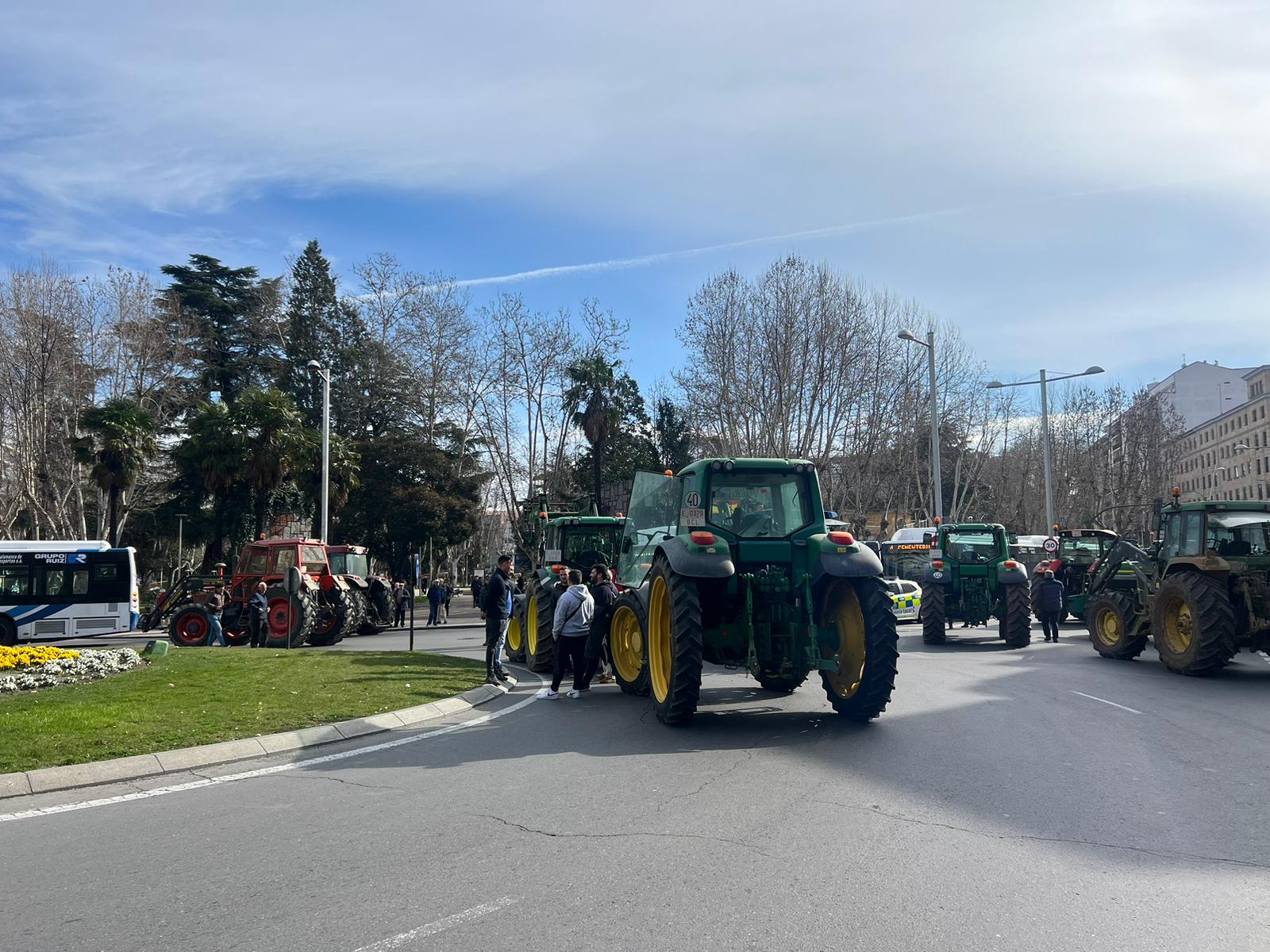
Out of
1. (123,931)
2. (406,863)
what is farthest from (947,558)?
(123,931)

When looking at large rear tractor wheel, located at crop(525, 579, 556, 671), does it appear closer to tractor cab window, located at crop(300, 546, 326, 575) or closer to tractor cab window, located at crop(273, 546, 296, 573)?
→ tractor cab window, located at crop(300, 546, 326, 575)

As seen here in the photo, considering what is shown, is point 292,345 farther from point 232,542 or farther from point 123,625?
point 123,625

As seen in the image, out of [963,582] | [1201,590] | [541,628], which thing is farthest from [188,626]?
[1201,590]

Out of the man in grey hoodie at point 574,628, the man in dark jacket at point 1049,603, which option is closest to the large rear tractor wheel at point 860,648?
the man in grey hoodie at point 574,628

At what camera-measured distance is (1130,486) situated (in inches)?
1859

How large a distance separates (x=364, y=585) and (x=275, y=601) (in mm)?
4112

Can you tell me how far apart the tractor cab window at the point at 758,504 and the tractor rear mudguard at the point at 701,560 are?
2.27 feet

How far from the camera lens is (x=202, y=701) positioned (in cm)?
1017

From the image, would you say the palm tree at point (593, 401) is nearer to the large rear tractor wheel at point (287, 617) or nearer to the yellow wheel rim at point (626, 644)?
the large rear tractor wheel at point (287, 617)

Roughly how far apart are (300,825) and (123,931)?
1.72 metres

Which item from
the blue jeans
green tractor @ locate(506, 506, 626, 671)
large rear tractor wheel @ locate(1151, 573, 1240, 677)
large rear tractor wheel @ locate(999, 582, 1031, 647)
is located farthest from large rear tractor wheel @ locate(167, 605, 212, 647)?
large rear tractor wheel @ locate(1151, 573, 1240, 677)

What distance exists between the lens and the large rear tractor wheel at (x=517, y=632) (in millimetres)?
16016

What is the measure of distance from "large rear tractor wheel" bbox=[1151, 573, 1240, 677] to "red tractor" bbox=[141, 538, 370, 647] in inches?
665

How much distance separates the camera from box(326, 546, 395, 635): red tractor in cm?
2566
